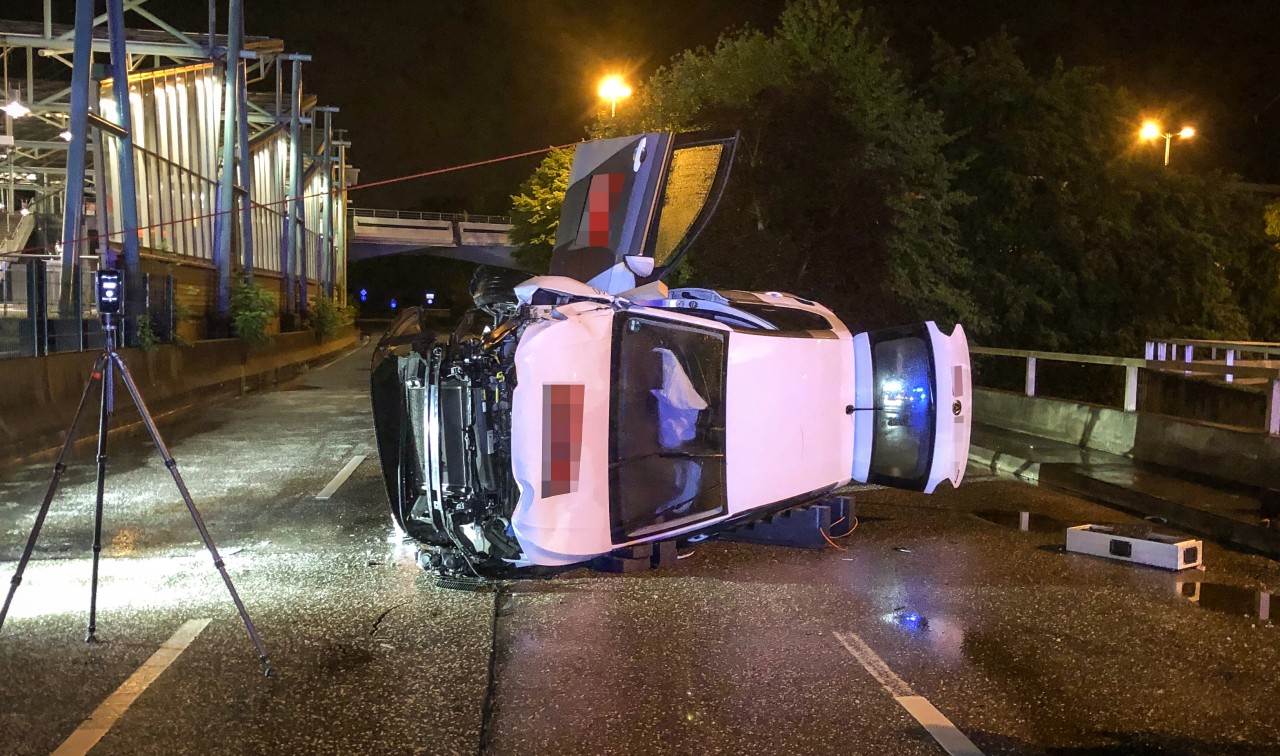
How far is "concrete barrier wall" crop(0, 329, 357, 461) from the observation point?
12297 mm

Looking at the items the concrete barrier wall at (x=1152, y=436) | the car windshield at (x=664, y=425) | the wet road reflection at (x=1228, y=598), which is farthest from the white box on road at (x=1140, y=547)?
the car windshield at (x=664, y=425)

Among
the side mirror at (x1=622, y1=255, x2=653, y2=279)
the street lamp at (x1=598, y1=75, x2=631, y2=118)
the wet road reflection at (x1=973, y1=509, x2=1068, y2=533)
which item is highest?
the street lamp at (x1=598, y1=75, x2=631, y2=118)

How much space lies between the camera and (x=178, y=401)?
721 inches

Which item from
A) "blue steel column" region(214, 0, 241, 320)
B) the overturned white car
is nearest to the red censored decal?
the overturned white car

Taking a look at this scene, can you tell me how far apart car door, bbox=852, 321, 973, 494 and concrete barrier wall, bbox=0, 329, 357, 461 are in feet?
31.2

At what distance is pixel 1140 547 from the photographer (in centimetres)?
761

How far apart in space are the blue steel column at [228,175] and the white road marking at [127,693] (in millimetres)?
21382

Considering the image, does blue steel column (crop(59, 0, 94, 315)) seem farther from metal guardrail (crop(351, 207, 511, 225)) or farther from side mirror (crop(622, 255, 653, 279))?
metal guardrail (crop(351, 207, 511, 225))

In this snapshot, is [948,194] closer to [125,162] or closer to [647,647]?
[125,162]

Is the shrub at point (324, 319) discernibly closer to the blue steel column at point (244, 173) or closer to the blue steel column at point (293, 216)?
the blue steel column at point (293, 216)

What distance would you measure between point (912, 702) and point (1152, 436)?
8719 millimetres

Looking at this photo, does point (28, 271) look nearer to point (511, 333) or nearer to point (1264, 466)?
point (511, 333)

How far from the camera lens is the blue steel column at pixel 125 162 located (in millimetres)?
18562

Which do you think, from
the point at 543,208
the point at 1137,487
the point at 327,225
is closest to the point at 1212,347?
the point at 1137,487
